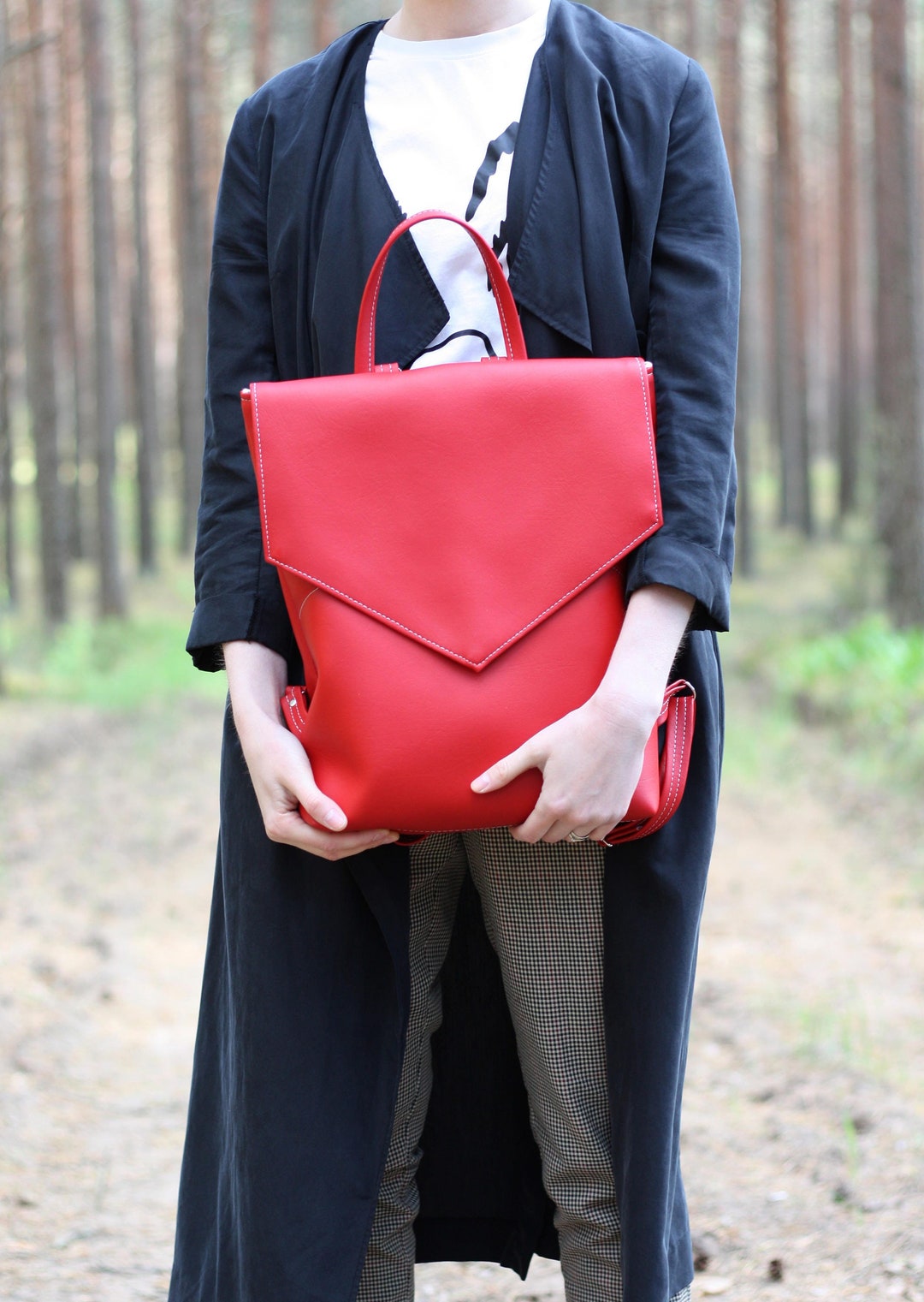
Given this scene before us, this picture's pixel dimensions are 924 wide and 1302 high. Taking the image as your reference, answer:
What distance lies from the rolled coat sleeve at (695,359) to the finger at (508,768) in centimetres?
21

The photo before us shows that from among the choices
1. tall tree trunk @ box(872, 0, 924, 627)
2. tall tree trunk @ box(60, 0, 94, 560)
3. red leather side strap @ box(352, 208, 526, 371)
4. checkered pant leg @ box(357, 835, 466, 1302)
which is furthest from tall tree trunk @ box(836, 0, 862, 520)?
checkered pant leg @ box(357, 835, 466, 1302)

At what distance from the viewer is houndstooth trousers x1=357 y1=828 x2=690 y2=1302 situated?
1531 mm

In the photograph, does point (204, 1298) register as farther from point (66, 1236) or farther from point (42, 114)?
point (42, 114)

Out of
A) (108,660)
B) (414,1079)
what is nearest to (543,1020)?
(414,1079)

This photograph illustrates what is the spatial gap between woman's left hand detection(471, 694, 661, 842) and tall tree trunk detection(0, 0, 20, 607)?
27.3 feet

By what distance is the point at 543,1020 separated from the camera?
1565 mm

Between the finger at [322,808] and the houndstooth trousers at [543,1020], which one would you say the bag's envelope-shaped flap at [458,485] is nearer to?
the finger at [322,808]

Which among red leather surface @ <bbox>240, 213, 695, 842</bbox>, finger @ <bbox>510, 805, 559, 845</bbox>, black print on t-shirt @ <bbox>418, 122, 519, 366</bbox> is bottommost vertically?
finger @ <bbox>510, 805, 559, 845</bbox>

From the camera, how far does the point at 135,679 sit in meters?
9.77

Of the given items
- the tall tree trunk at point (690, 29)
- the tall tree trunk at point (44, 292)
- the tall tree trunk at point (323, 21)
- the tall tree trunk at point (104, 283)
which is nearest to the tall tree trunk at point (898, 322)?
the tall tree trunk at point (690, 29)

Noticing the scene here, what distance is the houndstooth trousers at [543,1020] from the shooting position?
1531 mm

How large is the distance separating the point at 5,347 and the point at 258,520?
1135 cm

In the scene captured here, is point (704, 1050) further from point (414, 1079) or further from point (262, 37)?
point (262, 37)

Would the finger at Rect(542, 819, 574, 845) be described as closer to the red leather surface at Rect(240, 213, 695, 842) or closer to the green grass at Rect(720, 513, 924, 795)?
the red leather surface at Rect(240, 213, 695, 842)
